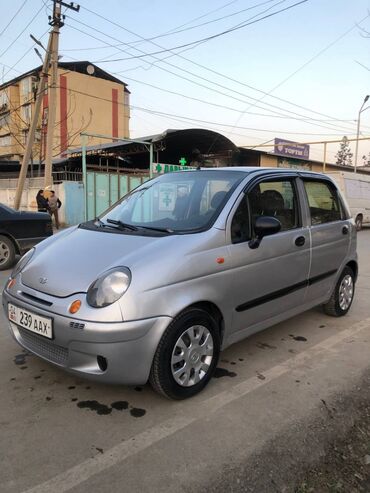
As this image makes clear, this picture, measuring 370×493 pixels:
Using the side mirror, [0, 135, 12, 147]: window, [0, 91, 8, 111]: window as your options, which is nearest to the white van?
the side mirror

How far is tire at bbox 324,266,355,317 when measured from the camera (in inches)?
203

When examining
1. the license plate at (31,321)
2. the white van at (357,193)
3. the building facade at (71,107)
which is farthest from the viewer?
the building facade at (71,107)

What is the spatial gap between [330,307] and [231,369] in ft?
6.50

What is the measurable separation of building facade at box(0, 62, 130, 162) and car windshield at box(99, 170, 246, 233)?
41.6 metres

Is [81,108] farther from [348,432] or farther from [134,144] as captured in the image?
[348,432]

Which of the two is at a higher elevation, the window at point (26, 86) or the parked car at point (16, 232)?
the window at point (26, 86)

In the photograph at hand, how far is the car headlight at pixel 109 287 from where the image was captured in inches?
113

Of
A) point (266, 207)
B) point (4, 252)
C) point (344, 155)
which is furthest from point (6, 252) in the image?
point (344, 155)

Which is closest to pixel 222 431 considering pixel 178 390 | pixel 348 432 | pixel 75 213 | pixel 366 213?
pixel 178 390

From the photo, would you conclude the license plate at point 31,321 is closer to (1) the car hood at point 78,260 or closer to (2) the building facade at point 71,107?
(1) the car hood at point 78,260

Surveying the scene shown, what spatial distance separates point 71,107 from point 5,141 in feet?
29.6

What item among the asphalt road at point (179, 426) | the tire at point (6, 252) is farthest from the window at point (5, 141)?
the asphalt road at point (179, 426)

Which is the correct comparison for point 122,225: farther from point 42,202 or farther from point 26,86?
point 26,86

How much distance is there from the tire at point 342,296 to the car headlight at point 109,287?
3.05m
